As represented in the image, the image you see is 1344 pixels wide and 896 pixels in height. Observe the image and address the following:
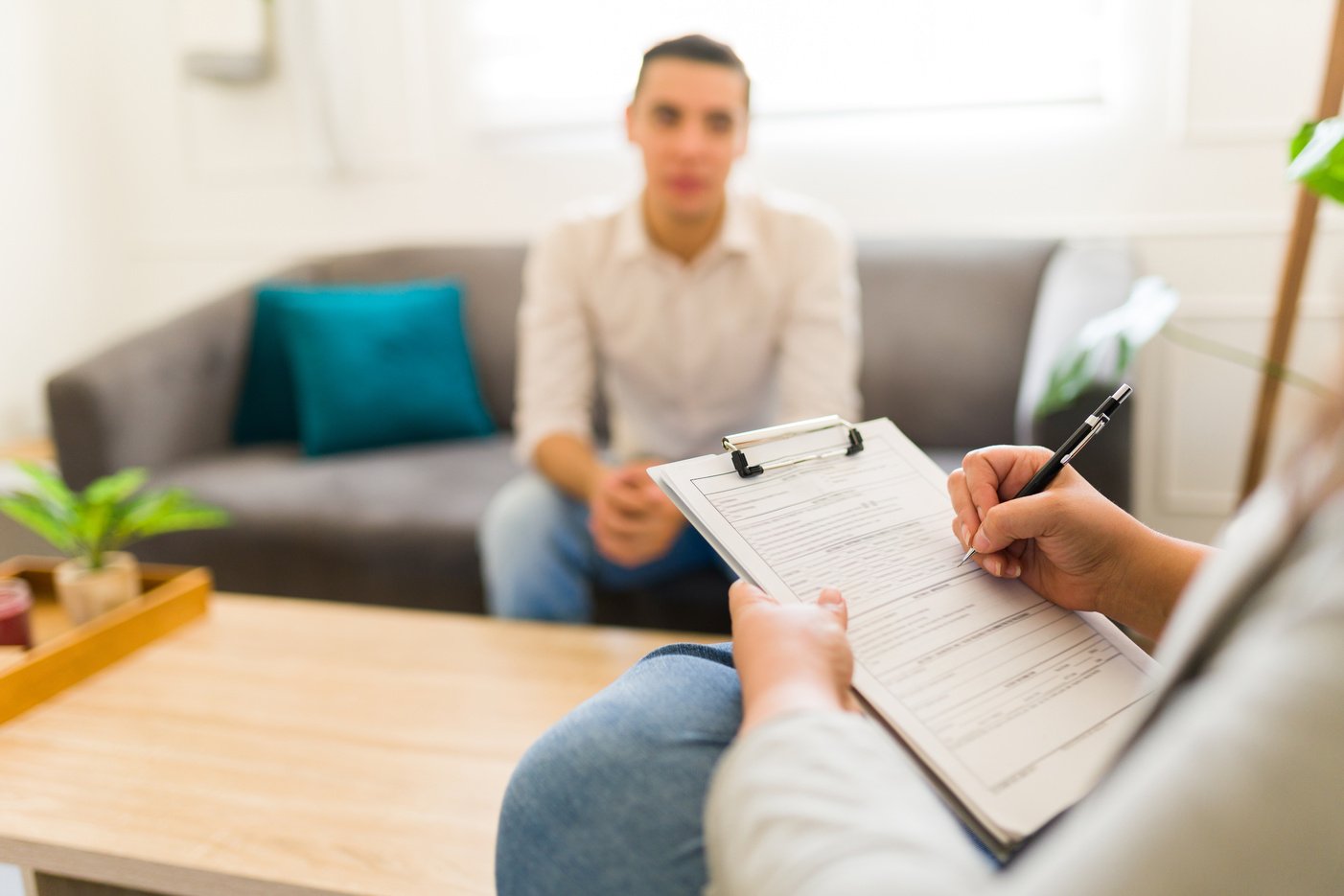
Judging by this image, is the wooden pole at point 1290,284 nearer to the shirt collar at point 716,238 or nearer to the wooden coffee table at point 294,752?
the shirt collar at point 716,238

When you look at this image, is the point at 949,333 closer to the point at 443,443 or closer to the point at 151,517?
the point at 443,443

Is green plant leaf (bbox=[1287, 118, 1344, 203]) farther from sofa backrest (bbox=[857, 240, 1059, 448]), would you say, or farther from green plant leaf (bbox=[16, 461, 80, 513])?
green plant leaf (bbox=[16, 461, 80, 513])

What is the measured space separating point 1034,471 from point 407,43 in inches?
A: 93.3

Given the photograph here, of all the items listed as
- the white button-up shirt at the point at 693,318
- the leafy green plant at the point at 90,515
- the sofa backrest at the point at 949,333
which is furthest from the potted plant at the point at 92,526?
the sofa backrest at the point at 949,333

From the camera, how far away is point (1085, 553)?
77cm

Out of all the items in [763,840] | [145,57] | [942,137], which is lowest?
[763,840]

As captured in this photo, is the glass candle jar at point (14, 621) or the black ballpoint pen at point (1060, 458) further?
the glass candle jar at point (14, 621)

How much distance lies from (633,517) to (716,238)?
0.58 m

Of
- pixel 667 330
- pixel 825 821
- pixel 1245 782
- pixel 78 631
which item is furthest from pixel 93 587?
pixel 1245 782

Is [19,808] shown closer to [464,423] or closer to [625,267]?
[625,267]

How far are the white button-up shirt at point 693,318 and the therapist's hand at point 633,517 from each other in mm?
296

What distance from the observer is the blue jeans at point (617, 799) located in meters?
0.60

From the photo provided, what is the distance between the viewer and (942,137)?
244cm

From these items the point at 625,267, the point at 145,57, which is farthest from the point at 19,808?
the point at 145,57
